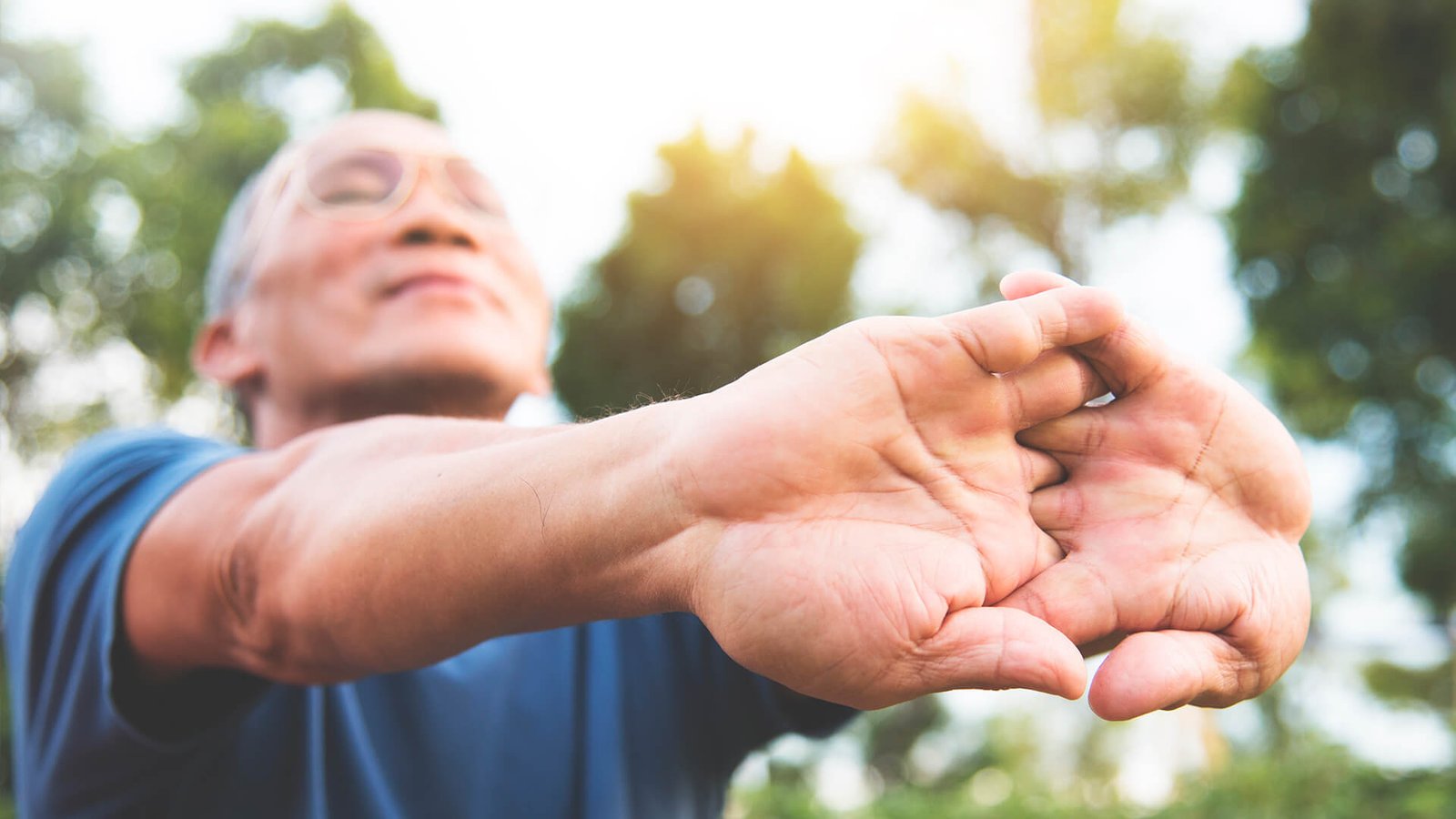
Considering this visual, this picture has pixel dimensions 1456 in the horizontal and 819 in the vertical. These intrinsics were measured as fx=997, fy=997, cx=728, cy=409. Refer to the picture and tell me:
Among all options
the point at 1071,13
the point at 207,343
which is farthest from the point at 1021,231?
the point at 207,343

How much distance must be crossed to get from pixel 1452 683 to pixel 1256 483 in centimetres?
2990

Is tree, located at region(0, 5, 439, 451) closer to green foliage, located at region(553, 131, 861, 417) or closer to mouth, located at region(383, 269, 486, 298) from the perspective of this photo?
green foliage, located at region(553, 131, 861, 417)

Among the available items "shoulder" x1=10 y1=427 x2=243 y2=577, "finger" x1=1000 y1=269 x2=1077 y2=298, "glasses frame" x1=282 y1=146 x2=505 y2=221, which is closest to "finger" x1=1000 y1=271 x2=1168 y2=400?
"finger" x1=1000 y1=269 x2=1077 y2=298

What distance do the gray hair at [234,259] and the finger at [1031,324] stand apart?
2166 mm

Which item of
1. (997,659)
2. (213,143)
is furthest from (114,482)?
(213,143)

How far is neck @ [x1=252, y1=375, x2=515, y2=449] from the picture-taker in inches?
92.7

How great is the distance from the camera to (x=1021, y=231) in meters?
15.7

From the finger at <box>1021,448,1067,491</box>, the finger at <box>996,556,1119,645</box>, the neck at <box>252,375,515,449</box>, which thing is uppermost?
the neck at <box>252,375,515,449</box>

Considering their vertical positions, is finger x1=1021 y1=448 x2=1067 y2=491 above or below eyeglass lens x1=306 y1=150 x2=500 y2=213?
below

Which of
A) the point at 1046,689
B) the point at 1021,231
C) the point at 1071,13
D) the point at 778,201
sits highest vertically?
the point at 1071,13

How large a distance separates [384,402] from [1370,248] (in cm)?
1281

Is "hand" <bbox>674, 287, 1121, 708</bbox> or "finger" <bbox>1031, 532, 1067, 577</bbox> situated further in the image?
"finger" <bbox>1031, 532, 1067, 577</bbox>

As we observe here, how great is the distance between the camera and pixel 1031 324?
47.0 inches

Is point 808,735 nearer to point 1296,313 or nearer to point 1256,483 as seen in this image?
point 1256,483
